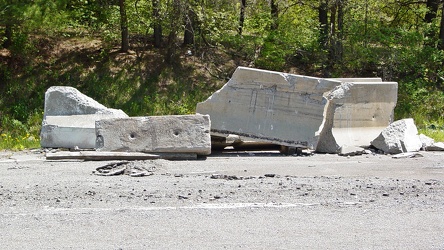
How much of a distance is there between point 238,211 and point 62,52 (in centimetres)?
1591

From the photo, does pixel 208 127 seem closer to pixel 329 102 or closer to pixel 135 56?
pixel 329 102

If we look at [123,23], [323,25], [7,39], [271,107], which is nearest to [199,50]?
[123,23]

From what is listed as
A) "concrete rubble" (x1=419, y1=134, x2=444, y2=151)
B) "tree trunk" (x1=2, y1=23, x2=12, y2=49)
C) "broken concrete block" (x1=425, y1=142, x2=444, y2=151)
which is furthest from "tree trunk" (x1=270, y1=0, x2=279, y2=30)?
"broken concrete block" (x1=425, y1=142, x2=444, y2=151)

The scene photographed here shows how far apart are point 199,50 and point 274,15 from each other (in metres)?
2.94

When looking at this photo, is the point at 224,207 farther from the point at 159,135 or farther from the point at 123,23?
the point at 123,23

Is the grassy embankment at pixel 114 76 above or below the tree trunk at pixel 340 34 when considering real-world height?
below

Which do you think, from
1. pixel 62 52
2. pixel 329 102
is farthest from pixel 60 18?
pixel 329 102

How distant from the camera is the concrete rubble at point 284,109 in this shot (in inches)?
460

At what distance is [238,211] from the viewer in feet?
22.7

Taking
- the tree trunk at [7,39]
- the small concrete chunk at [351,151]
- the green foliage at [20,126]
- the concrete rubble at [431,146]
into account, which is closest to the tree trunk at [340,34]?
the concrete rubble at [431,146]

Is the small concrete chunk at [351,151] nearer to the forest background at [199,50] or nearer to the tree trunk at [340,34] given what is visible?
the forest background at [199,50]

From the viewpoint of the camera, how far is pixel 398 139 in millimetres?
11750

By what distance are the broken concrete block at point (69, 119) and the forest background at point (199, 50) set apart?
6217mm

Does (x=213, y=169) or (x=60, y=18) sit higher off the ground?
(x=60, y=18)
